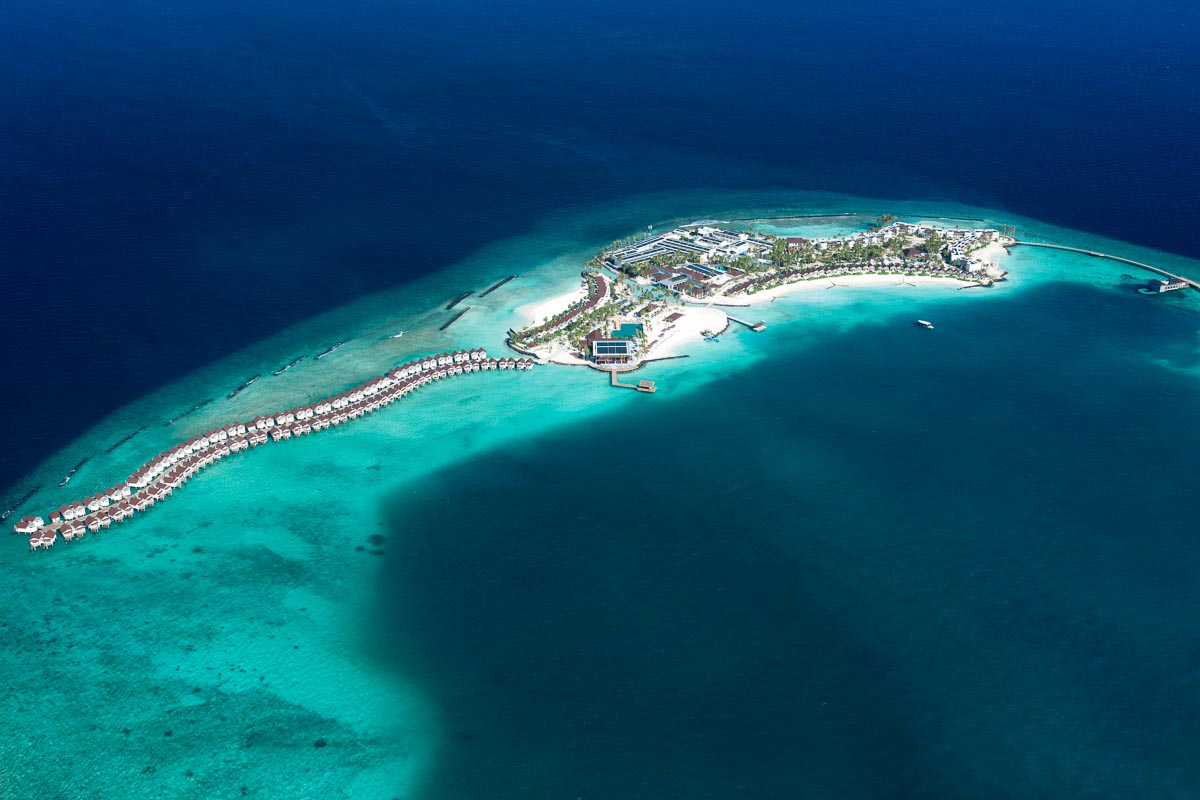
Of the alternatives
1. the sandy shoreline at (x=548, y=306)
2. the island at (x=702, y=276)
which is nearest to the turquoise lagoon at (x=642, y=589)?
the island at (x=702, y=276)

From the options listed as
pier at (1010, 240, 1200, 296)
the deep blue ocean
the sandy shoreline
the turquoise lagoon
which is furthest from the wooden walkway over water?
pier at (1010, 240, 1200, 296)

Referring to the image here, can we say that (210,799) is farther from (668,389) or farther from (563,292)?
(563,292)

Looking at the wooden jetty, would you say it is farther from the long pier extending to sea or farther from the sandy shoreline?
the long pier extending to sea

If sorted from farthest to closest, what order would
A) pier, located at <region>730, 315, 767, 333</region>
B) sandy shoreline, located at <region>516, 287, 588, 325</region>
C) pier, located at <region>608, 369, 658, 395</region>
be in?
sandy shoreline, located at <region>516, 287, 588, 325</region>, pier, located at <region>730, 315, 767, 333</region>, pier, located at <region>608, 369, 658, 395</region>

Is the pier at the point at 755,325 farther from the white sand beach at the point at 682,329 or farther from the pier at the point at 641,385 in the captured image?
the pier at the point at 641,385

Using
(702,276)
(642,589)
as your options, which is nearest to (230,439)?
(642,589)

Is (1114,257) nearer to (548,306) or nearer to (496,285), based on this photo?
(548,306)

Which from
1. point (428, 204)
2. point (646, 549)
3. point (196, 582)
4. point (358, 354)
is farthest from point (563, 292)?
point (196, 582)
